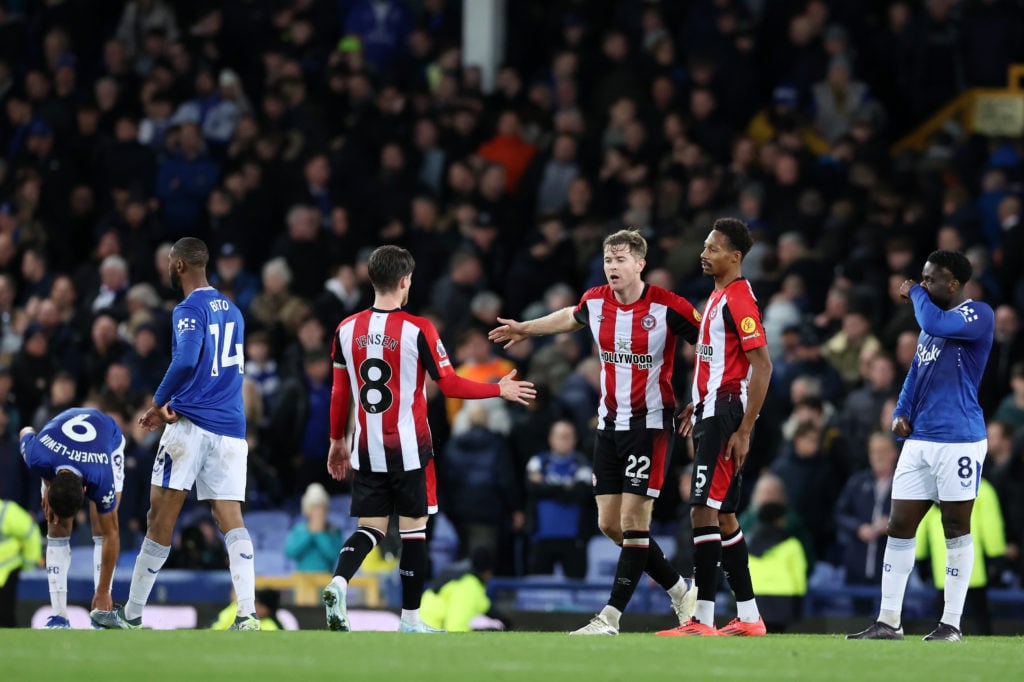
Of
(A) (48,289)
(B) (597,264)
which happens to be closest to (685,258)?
(B) (597,264)

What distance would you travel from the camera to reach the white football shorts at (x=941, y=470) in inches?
422

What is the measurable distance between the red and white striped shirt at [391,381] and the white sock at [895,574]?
2.79 meters

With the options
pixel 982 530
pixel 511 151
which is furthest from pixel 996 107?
pixel 982 530

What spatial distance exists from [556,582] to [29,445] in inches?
218

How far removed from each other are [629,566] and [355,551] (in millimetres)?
1595

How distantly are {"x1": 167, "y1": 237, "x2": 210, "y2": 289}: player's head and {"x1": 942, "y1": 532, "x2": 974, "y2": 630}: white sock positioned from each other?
4770 mm

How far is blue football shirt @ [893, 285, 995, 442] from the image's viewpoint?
10.7m

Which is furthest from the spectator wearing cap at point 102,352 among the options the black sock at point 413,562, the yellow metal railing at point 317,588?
the black sock at point 413,562

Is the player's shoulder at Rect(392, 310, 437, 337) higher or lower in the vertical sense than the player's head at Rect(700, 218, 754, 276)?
lower

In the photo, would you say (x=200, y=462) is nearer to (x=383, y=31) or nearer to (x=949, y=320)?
(x=949, y=320)

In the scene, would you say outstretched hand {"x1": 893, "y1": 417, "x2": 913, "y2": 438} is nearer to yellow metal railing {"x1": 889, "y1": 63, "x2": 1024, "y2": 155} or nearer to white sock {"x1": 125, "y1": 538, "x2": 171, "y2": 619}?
white sock {"x1": 125, "y1": 538, "x2": 171, "y2": 619}

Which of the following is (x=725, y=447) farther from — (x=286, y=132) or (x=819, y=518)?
(x=286, y=132)

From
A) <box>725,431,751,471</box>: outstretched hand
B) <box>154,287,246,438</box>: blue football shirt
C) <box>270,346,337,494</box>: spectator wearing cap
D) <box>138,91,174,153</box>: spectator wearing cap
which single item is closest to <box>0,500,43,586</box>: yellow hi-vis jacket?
<box>270,346,337,494</box>: spectator wearing cap

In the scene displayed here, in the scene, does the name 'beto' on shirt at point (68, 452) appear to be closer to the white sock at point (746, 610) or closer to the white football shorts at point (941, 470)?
the white sock at point (746, 610)
